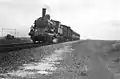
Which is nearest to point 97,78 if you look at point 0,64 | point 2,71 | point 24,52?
point 2,71

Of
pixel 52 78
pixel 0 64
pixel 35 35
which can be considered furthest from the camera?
pixel 35 35

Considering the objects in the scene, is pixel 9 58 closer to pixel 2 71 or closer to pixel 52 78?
pixel 2 71

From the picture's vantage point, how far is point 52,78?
23.2ft

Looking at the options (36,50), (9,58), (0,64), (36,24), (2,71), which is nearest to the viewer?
(2,71)

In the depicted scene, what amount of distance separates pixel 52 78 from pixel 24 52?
669 centimetres

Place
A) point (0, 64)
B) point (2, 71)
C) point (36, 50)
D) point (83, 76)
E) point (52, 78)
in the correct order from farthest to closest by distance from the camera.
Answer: point (36, 50), point (0, 64), point (2, 71), point (83, 76), point (52, 78)

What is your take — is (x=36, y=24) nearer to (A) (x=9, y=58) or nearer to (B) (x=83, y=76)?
(A) (x=9, y=58)

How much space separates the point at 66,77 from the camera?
24.0 feet

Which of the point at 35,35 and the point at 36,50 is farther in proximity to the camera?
the point at 35,35

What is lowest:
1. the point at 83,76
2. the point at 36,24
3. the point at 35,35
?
the point at 83,76

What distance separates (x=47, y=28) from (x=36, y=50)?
1244cm

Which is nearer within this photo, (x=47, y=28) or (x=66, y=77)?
(x=66, y=77)

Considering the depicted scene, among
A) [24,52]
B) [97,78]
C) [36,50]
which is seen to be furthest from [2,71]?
Answer: [36,50]

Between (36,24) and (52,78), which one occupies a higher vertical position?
(36,24)
